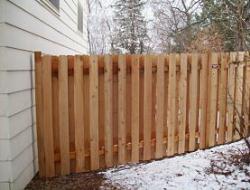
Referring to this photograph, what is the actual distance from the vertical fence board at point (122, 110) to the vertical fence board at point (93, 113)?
1.08ft

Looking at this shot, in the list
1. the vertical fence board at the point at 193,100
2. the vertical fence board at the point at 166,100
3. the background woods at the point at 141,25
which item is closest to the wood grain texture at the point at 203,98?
the vertical fence board at the point at 193,100

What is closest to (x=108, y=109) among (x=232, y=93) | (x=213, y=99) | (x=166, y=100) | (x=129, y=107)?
(x=129, y=107)

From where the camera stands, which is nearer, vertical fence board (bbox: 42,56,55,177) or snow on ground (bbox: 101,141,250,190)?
snow on ground (bbox: 101,141,250,190)

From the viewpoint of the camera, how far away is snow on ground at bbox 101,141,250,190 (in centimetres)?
416

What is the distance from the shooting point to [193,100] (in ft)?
18.0

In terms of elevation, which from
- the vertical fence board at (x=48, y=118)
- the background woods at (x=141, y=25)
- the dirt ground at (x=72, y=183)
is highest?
the background woods at (x=141, y=25)

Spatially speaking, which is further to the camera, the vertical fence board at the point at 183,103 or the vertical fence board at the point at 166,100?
the vertical fence board at the point at 183,103

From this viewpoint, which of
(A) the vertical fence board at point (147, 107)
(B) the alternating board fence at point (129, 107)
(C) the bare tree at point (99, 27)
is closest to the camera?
(B) the alternating board fence at point (129, 107)

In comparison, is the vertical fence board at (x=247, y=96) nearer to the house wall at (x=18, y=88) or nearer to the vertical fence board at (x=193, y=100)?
the vertical fence board at (x=193, y=100)

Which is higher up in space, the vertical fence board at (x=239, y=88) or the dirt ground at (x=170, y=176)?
the vertical fence board at (x=239, y=88)

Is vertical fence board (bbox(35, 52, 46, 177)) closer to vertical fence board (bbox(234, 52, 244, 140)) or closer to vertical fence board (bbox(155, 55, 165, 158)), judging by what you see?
vertical fence board (bbox(155, 55, 165, 158))

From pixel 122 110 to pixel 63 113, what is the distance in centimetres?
80

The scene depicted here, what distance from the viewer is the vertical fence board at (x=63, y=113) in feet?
14.4

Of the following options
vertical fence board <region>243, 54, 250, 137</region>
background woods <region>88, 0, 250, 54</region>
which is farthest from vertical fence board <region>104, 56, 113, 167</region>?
background woods <region>88, 0, 250, 54</region>
